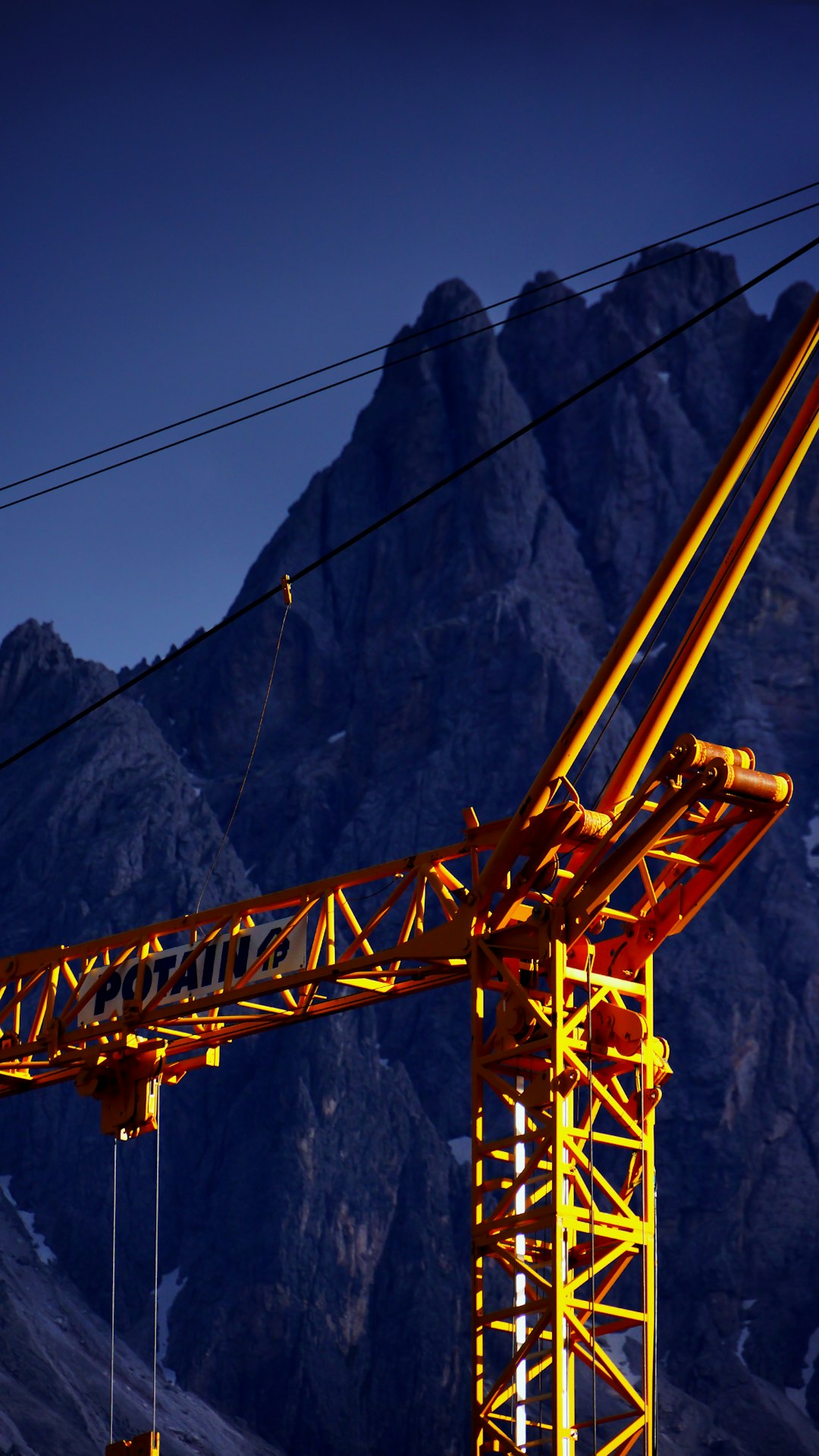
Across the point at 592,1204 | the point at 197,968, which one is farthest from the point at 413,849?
the point at 592,1204

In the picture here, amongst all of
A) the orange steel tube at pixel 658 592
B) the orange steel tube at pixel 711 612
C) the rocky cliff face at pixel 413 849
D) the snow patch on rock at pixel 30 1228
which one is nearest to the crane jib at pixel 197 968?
the orange steel tube at pixel 658 592

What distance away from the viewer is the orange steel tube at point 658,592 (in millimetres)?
25562

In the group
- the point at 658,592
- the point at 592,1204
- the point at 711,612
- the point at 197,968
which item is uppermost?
the point at 658,592

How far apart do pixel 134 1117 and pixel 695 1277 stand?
4223 inches

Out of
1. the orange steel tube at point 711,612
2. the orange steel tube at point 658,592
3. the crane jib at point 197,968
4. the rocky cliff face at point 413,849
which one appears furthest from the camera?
the rocky cliff face at point 413,849

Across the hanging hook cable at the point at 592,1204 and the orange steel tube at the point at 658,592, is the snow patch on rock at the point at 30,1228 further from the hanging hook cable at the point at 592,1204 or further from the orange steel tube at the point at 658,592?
the orange steel tube at the point at 658,592

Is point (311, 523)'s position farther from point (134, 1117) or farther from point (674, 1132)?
point (134, 1117)

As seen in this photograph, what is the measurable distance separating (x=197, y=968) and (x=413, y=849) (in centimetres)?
12612

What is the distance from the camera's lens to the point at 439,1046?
150500 millimetres

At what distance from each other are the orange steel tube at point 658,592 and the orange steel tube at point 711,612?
45cm

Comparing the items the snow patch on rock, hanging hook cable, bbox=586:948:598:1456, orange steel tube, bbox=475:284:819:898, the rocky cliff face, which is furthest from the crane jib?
the snow patch on rock

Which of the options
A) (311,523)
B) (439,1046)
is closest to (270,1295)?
(439,1046)

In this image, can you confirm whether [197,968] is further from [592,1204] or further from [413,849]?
[413,849]

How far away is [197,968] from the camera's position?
98.3ft
